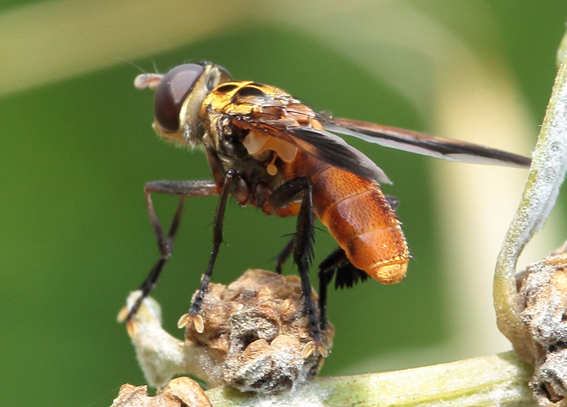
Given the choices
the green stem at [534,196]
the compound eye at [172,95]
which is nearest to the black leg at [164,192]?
the compound eye at [172,95]

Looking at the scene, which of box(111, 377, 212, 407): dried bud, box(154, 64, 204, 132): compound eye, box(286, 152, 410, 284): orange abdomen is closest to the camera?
box(111, 377, 212, 407): dried bud

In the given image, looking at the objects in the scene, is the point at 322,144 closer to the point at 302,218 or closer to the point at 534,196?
the point at 302,218

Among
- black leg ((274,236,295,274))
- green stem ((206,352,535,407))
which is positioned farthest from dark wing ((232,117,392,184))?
green stem ((206,352,535,407))

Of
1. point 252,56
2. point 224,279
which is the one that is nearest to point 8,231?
point 224,279

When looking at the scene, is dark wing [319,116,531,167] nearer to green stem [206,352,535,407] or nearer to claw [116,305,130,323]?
green stem [206,352,535,407]

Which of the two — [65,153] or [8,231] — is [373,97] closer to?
[65,153]

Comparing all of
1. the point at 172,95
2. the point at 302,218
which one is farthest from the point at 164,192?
the point at 302,218
